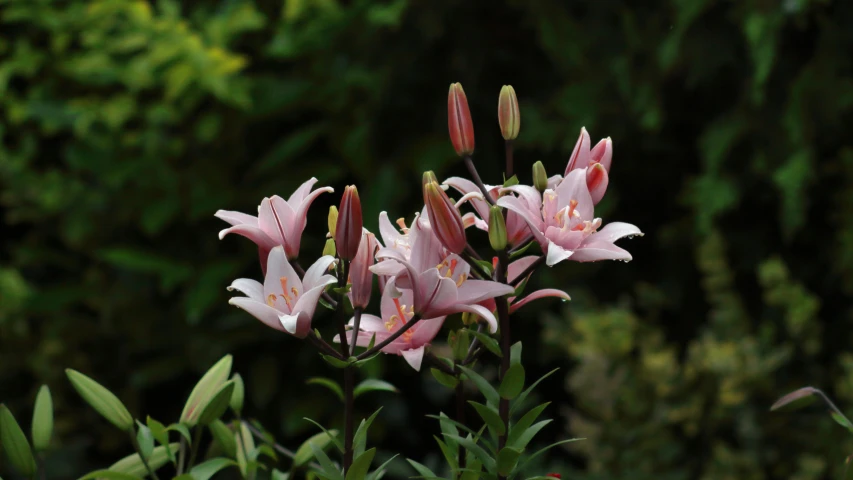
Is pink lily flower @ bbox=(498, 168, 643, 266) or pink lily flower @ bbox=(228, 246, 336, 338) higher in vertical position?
pink lily flower @ bbox=(498, 168, 643, 266)

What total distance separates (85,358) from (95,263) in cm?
23

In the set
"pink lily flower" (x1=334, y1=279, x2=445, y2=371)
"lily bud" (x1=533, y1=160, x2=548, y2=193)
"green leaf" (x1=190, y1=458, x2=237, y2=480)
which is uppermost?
"lily bud" (x1=533, y1=160, x2=548, y2=193)

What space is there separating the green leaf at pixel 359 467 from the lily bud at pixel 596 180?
195 mm

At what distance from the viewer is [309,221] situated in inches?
77.0

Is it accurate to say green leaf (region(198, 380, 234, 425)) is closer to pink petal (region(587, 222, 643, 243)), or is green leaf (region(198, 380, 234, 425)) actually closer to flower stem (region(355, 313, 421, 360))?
flower stem (region(355, 313, 421, 360))

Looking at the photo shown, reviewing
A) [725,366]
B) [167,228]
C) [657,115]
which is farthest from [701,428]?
[167,228]

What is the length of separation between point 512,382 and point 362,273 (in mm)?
107

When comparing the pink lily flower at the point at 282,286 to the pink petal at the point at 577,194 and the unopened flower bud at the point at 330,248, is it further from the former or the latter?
the pink petal at the point at 577,194

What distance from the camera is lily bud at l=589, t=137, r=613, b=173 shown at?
545 mm

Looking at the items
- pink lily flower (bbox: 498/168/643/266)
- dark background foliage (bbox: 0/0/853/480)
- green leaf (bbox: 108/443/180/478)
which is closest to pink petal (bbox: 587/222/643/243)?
pink lily flower (bbox: 498/168/643/266)

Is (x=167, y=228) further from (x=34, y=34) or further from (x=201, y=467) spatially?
(x=201, y=467)

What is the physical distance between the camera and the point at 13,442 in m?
0.57

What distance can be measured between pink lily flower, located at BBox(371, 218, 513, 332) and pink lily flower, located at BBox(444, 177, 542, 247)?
1.3 inches

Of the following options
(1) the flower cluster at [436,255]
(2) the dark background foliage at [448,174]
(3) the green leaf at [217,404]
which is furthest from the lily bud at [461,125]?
(2) the dark background foliage at [448,174]
